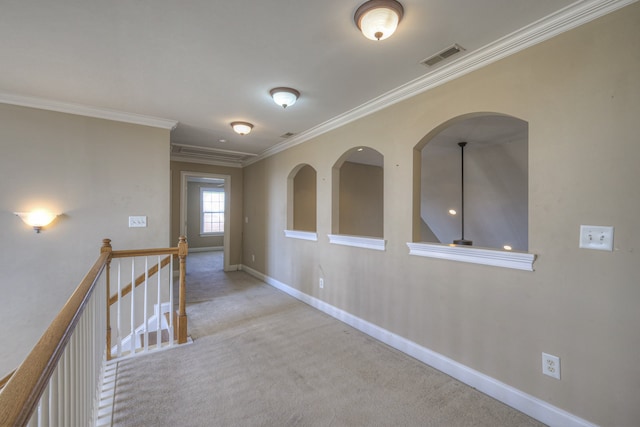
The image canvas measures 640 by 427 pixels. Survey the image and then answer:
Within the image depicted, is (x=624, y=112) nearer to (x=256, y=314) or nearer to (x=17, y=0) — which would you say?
(x=17, y=0)

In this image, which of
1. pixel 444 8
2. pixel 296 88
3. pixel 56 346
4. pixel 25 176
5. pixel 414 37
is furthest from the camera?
pixel 25 176

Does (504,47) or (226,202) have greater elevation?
(504,47)

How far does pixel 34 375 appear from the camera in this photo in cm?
76

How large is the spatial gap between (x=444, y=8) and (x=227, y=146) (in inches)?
163

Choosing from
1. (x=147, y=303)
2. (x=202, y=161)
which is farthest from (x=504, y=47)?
(x=202, y=161)

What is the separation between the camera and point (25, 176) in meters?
2.97

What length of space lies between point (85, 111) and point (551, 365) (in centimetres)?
491

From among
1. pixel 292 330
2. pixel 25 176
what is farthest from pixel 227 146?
pixel 292 330

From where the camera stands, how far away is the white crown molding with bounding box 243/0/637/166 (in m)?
1.59

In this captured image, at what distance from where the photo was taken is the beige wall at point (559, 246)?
1.51 m

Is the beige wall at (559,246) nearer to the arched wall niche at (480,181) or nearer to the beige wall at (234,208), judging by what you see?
the arched wall niche at (480,181)

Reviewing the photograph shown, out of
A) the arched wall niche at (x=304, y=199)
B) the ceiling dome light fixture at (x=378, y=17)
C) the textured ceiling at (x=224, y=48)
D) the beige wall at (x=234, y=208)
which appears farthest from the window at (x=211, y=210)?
the ceiling dome light fixture at (x=378, y=17)

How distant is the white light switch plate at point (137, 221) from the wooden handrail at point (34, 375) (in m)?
2.61

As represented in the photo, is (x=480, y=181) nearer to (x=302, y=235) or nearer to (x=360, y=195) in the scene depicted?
(x=360, y=195)
